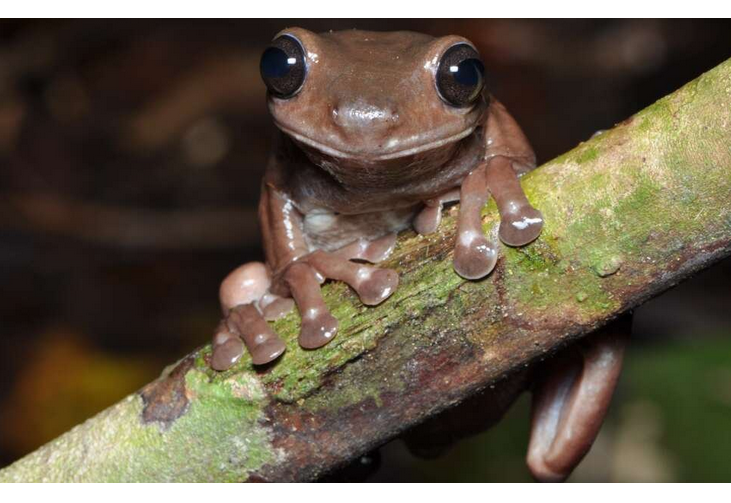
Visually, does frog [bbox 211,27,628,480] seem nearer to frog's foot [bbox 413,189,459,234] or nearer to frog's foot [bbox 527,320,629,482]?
frog's foot [bbox 413,189,459,234]

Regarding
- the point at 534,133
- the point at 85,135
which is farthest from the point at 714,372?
the point at 85,135

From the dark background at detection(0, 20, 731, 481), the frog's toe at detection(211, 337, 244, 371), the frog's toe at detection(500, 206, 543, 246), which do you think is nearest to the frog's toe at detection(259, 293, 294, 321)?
the frog's toe at detection(211, 337, 244, 371)

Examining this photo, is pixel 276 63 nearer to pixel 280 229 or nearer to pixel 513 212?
pixel 280 229

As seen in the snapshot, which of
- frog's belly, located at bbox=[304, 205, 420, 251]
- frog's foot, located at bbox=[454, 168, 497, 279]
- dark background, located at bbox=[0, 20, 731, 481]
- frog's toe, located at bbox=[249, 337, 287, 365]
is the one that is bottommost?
dark background, located at bbox=[0, 20, 731, 481]

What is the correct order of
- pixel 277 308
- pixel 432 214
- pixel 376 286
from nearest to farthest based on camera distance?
1. pixel 376 286
2. pixel 432 214
3. pixel 277 308

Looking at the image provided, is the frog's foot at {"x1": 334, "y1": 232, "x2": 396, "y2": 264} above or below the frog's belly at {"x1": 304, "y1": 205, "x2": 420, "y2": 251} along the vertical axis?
above

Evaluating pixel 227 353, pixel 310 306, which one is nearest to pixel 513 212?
pixel 310 306

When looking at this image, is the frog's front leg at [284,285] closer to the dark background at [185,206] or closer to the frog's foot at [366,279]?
the frog's foot at [366,279]
